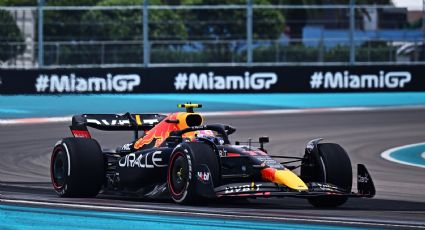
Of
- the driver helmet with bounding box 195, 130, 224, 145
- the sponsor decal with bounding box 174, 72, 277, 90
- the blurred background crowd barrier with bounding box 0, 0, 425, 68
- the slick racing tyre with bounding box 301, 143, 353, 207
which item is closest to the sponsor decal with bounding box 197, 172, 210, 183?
the driver helmet with bounding box 195, 130, 224, 145

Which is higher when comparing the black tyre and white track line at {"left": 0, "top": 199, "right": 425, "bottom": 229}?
the black tyre

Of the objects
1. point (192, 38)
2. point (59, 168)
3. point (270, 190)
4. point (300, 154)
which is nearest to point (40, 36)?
point (192, 38)

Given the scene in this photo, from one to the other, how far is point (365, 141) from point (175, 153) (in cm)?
980

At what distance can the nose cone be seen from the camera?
10328 millimetres

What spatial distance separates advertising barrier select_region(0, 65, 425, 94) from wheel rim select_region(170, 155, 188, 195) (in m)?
18.1

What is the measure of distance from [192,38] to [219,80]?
7.49 feet

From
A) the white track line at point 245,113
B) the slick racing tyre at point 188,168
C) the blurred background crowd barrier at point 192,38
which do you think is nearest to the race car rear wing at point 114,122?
the slick racing tyre at point 188,168

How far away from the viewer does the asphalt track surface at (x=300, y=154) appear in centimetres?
985

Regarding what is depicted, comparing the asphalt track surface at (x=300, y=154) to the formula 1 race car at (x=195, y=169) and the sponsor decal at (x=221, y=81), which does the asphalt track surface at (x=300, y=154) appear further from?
the sponsor decal at (x=221, y=81)

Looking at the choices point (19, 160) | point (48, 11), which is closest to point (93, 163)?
point (19, 160)

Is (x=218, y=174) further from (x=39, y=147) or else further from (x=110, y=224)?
(x=39, y=147)

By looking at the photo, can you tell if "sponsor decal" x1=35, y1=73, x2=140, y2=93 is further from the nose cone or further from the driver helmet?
the nose cone

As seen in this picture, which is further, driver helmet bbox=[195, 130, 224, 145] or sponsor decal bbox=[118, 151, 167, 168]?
driver helmet bbox=[195, 130, 224, 145]

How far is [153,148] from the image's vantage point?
11.4 metres
